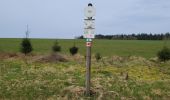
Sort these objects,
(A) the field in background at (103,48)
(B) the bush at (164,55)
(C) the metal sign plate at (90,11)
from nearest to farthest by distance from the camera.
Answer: (C) the metal sign plate at (90,11), (B) the bush at (164,55), (A) the field in background at (103,48)

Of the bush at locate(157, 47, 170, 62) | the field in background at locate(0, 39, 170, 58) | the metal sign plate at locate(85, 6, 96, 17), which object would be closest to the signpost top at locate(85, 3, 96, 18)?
the metal sign plate at locate(85, 6, 96, 17)

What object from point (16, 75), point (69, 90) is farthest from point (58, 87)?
point (16, 75)

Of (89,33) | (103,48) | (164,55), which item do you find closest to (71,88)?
(89,33)

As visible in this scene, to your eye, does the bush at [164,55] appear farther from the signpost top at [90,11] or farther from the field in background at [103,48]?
the signpost top at [90,11]

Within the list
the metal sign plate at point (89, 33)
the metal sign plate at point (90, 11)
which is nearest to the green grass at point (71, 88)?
the metal sign plate at point (89, 33)

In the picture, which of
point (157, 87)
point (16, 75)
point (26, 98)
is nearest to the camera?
point (26, 98)

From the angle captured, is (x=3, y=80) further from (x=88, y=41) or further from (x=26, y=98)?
(x=88, y=41)

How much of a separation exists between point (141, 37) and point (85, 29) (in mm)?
119383

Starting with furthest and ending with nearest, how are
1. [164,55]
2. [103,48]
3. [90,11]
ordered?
[103,48]
[164,55]
[90,11]

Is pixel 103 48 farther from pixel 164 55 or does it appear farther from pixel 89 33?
pixel 89 33

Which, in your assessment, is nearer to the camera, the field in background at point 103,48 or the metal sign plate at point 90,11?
the metal sign plate at point 90,11

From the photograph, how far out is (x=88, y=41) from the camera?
12539 mm

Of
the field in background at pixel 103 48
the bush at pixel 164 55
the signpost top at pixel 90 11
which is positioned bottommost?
the field in background at pixel 103 48

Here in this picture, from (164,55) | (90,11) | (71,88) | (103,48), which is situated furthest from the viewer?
(103,48)
